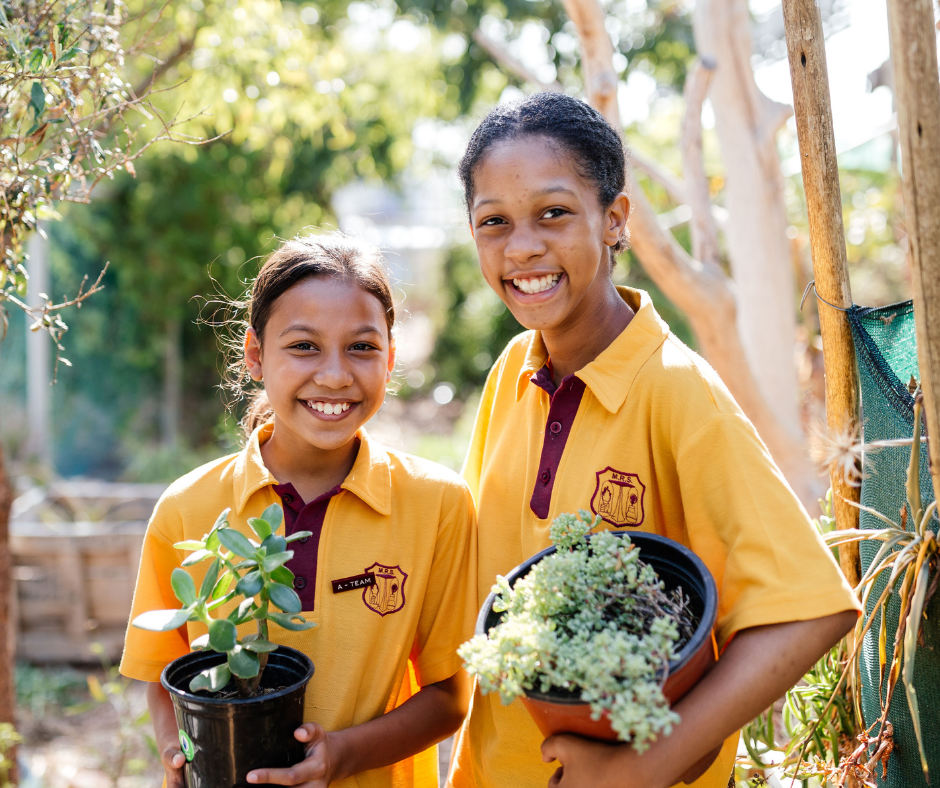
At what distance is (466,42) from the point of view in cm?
657

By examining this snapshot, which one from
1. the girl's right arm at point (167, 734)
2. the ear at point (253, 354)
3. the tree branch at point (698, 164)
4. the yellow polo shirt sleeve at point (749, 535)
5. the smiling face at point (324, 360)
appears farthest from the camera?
the tree branch at point (698, 164)

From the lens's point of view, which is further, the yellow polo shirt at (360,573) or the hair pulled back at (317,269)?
the hair pulled back at (317,269)

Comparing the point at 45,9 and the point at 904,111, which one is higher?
the point at 45,9

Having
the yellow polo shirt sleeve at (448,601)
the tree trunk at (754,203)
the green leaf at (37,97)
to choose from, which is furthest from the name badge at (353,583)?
the tree trunk at (754,203)

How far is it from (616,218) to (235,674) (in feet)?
3.04

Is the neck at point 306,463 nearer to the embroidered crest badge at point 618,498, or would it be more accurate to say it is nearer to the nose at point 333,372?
the nose at point 333,372

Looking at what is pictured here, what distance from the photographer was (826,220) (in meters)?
1.42

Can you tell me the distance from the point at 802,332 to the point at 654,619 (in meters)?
5.09

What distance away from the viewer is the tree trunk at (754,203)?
356cm

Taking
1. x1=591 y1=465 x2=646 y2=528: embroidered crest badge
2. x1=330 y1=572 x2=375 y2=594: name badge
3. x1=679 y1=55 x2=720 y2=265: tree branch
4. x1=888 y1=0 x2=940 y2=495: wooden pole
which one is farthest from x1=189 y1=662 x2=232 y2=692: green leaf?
x1=679 y1=55 x2=720 y2=265: tree branch

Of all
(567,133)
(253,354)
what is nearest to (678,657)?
(567,133)

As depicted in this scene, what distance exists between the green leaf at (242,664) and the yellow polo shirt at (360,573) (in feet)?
0.95

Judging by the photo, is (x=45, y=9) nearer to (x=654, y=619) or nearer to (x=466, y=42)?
(x=654, y=619)

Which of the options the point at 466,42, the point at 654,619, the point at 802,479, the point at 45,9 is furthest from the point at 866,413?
the point at 466,42
